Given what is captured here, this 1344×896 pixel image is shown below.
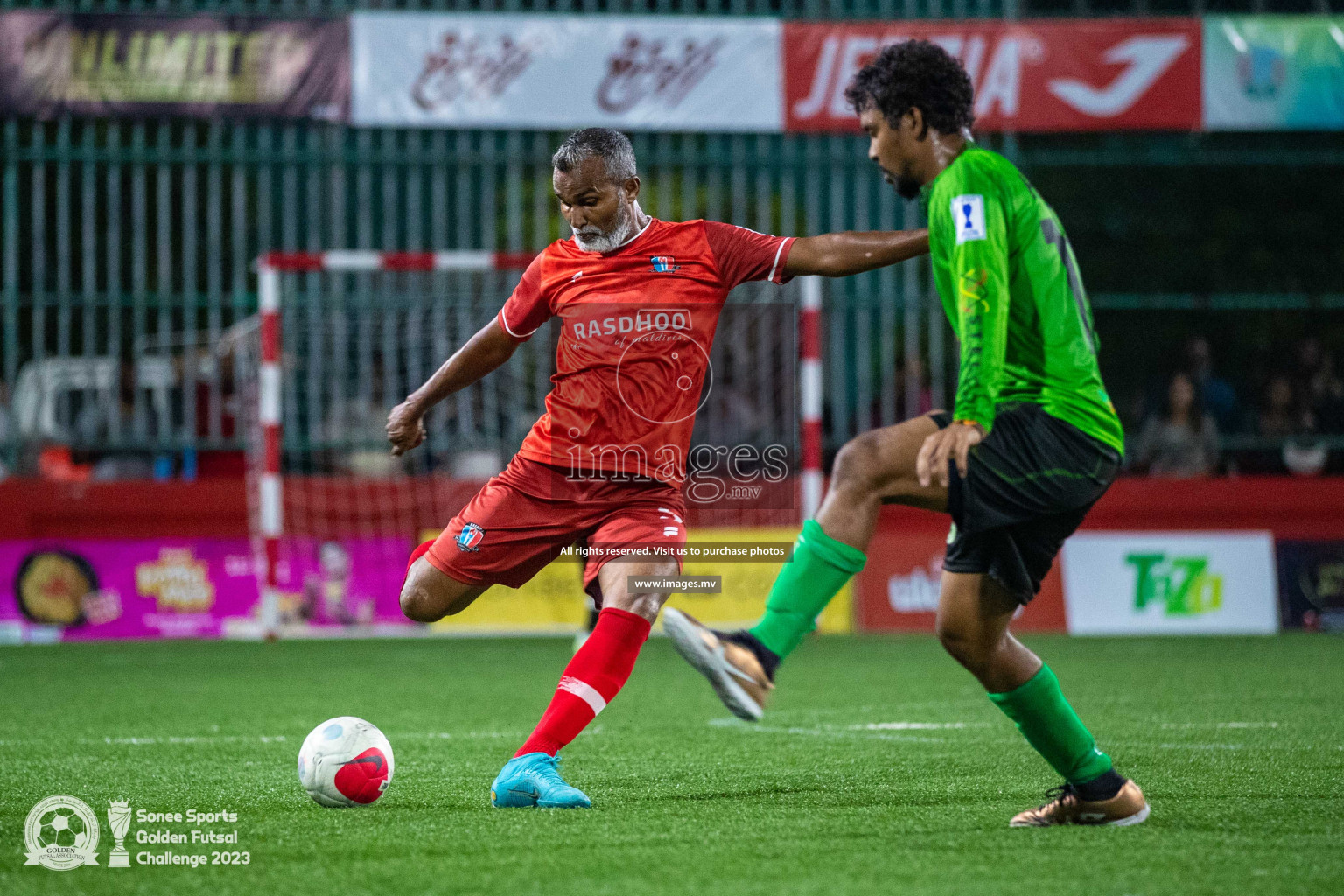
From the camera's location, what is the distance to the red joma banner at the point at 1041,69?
13.9 meters

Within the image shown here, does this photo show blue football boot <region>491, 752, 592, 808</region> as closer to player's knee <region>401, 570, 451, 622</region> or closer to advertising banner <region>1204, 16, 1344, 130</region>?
player's knee <region>401, 570, 451, 622</region>

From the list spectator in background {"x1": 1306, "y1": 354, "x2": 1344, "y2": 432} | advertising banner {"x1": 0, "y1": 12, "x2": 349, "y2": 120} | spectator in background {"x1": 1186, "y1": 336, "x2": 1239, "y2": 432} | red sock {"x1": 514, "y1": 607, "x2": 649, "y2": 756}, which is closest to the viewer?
red sock {"x1": 514, "y1": 607, "x2": 649, "y2": 756}

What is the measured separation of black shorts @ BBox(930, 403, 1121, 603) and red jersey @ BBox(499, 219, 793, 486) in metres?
1.26

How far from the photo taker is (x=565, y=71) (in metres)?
13.7

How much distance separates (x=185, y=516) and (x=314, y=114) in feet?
11.2

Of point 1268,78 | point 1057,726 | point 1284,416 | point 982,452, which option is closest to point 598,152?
point 982,452

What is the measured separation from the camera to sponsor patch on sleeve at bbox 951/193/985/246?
13.3 feet

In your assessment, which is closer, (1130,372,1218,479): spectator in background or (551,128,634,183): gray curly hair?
(551,128,634,183): gray curly hair

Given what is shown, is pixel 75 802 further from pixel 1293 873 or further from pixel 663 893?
pixel 1293 873

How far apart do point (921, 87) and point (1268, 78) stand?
11.5 m

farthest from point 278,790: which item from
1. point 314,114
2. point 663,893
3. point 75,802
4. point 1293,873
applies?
point 314,114

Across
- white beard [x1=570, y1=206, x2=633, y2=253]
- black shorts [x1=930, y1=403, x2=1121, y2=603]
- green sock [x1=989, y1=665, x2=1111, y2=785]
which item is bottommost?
green sock [x1=989, y1=665, x2=1111, y2=785]

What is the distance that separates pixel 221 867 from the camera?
3863 mm

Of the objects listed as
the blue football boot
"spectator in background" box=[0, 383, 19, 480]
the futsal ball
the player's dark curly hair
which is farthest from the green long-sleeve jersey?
"spectator in background" box=[0, 383, 19, 480]
